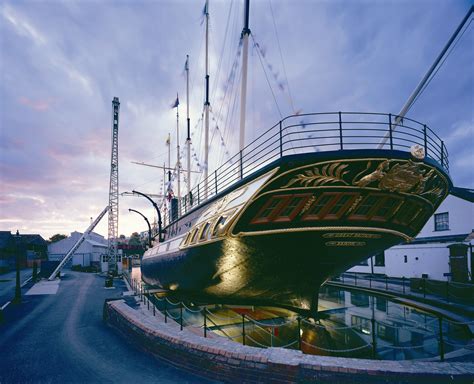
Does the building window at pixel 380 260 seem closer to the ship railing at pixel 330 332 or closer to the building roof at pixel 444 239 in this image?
the building roof at pixel 444 239

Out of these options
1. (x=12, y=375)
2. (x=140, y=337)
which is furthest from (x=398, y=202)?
(x=12, y=375)

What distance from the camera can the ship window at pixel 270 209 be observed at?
705cm

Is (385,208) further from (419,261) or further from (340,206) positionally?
(419,261)

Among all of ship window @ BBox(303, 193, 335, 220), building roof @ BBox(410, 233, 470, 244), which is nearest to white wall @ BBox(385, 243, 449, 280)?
building roof @ BBox(410, 233, 470, 244)

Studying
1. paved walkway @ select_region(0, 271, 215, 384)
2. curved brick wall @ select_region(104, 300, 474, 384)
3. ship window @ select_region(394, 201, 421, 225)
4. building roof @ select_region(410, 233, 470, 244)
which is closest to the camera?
curved brick wall @ select_region(104, 300, 474, 384)

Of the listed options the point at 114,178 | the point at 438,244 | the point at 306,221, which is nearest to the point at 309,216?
the point at 306,221

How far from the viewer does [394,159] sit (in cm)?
668

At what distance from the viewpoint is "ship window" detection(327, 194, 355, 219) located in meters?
7.09

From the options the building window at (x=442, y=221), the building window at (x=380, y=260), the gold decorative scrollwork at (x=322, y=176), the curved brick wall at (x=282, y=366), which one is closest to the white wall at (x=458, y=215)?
the building window at (x=442, y=221)

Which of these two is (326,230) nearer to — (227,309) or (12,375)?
(227,309)

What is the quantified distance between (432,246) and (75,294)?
22.0 m

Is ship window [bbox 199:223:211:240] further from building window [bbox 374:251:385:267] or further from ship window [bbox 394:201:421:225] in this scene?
building window [bbox 374:251:385:267]

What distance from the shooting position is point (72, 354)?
22.0 ft

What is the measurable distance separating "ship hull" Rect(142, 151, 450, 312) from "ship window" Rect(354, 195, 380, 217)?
0.03m
